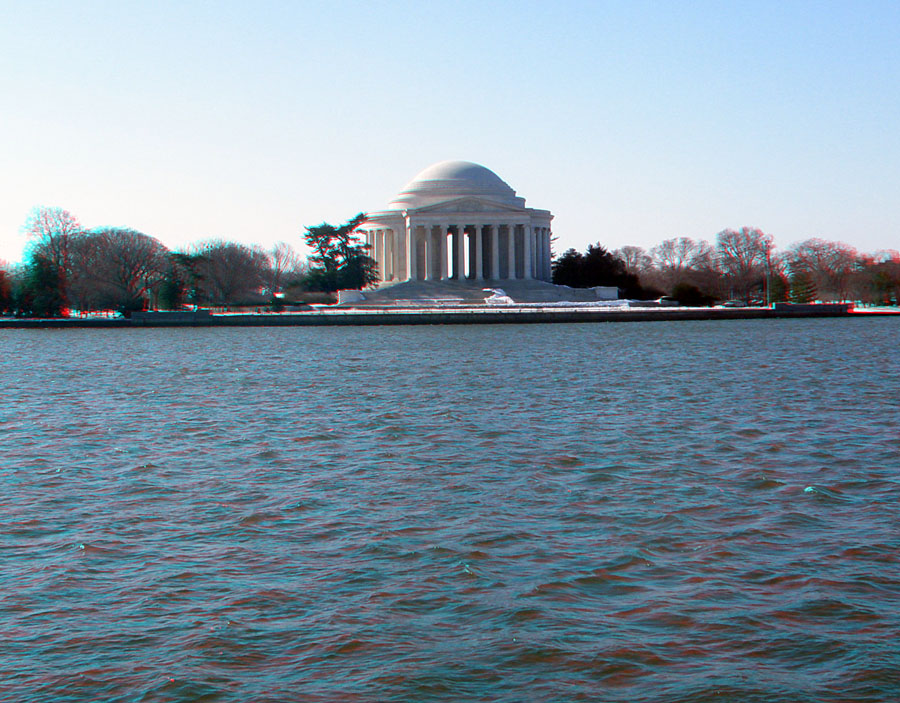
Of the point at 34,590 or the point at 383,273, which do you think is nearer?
the point at 34,590

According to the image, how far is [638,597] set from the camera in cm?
999

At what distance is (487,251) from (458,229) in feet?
13.8

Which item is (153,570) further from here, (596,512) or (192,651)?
(596,512)

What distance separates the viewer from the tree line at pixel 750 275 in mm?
118688

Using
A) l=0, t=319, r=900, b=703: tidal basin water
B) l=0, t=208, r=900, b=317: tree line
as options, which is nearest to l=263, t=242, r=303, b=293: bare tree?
l=0, t=208, r=900, b=317: tree line

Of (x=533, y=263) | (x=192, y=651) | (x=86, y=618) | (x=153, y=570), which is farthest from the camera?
(x=533, y=263)

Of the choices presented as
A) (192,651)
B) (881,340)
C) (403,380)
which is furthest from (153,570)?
(881,340)

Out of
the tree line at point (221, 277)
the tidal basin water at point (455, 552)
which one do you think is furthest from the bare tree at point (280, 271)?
the tidal basin water at point (455, 552)

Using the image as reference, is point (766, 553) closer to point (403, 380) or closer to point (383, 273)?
point (403, 380)

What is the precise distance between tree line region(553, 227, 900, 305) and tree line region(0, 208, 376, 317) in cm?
2352

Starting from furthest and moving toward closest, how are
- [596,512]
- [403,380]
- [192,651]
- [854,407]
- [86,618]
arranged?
[403,380]
[854,407]
[596,512]
[86,618]
[192,651]

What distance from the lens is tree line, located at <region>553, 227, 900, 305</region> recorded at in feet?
389

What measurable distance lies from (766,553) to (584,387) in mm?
20862

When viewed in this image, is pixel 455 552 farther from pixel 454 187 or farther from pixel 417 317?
pixel 454 187
